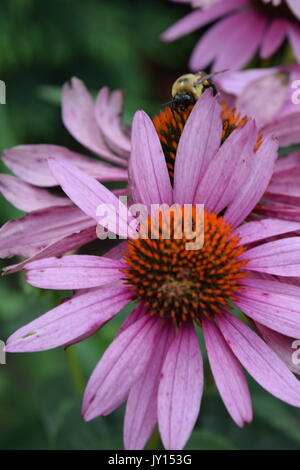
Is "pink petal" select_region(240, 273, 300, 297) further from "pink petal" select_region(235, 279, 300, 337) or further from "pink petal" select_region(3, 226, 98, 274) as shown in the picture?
"pink petal" select_region(3, 226, 98, 274)

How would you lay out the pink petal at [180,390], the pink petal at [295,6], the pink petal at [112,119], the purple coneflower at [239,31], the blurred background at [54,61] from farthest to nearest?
the blurred background at [54,61] < the purple coneflower at [239,31] < the pink petal at [295,6] < the pink petal at [112,119] < the pink petal at [180,390]

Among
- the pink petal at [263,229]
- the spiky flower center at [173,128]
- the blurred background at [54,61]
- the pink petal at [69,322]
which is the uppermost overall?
the blurred background at [54,61]

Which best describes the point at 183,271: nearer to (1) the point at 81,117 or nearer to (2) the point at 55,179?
(2) the point at 55,179

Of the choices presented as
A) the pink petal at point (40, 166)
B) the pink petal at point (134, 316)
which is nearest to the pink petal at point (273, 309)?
the pink petal at point (134, 316)

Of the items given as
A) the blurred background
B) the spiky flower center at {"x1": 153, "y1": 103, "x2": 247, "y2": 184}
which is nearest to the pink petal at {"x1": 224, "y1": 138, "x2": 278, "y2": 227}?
the spiky flower center at {"x1": 153, "y1": 103, "x2": 247, "y2": 184}

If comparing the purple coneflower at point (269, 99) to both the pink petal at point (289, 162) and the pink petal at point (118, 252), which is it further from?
the pink petal at point (118, 252)
